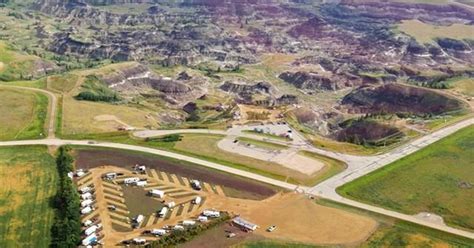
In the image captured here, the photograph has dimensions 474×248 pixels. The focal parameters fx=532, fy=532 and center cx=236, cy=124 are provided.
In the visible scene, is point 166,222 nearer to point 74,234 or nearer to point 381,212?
point 74,234

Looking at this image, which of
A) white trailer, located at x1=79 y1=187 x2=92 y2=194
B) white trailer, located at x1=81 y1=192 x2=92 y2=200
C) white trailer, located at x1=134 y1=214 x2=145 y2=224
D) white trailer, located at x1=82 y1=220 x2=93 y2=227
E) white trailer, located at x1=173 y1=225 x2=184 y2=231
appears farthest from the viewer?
white trailer, located at x1=79 y1=187 x2=92 y2=194

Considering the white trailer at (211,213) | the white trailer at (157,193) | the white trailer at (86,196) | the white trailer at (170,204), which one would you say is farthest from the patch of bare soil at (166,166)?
the white trailer at (86,196)

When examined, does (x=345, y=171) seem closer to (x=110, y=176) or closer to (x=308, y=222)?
(x=308, y=222)

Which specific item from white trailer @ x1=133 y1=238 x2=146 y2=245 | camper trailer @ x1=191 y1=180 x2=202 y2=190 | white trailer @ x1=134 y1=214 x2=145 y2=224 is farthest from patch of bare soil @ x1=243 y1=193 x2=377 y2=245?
white trailer @ x1=133 y1=238 x2=146 y2=245

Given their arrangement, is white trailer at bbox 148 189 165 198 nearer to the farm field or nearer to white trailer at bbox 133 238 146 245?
white trailer at bbox 133 238 146 245

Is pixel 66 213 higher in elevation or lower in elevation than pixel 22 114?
higher

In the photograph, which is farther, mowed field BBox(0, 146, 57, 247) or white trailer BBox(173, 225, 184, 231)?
white trailer BBox(173, 225, 184, 231)

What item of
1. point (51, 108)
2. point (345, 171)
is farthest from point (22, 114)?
point (345, 171)
